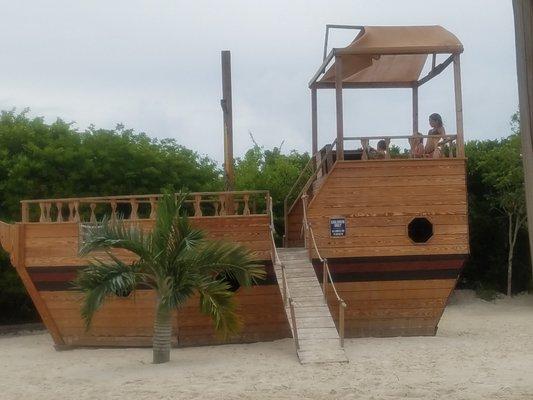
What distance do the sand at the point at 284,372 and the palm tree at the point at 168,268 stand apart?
2.37 feet

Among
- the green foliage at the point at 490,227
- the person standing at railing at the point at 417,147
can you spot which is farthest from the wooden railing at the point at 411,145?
the green foliage at the point at 490,227

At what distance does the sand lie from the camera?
9750 millimetres

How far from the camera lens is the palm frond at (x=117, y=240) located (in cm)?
1225

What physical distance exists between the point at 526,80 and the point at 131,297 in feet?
38.2

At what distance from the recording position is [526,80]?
138 inches

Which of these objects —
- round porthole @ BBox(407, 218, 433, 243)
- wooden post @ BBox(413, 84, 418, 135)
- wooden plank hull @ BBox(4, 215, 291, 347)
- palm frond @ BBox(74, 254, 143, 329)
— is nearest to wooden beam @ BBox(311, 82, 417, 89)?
→ wooden post @ BBox(413, 84, 418, 135)

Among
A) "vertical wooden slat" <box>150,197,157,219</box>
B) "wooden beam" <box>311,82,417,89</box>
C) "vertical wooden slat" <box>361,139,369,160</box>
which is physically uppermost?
"wooden beam" <box>311,82,417,89</box>

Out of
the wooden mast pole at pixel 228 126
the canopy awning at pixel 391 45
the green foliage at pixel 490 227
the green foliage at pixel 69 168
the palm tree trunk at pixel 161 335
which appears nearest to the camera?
the palm tree trunk at pixel 161 335

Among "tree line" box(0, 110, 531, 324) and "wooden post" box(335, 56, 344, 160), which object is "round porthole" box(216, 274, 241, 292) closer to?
"wooden post" box(335, 56, 344, 160)

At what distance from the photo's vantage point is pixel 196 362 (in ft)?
40.9

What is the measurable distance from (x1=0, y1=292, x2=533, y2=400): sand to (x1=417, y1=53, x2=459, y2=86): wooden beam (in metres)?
4.90

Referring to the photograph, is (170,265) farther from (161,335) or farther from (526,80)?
(526,80)

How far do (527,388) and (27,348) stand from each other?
10312mm

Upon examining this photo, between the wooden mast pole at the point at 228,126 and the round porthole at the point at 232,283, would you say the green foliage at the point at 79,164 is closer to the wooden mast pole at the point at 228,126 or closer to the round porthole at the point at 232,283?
the wooden mast pole at the point at 228,126
